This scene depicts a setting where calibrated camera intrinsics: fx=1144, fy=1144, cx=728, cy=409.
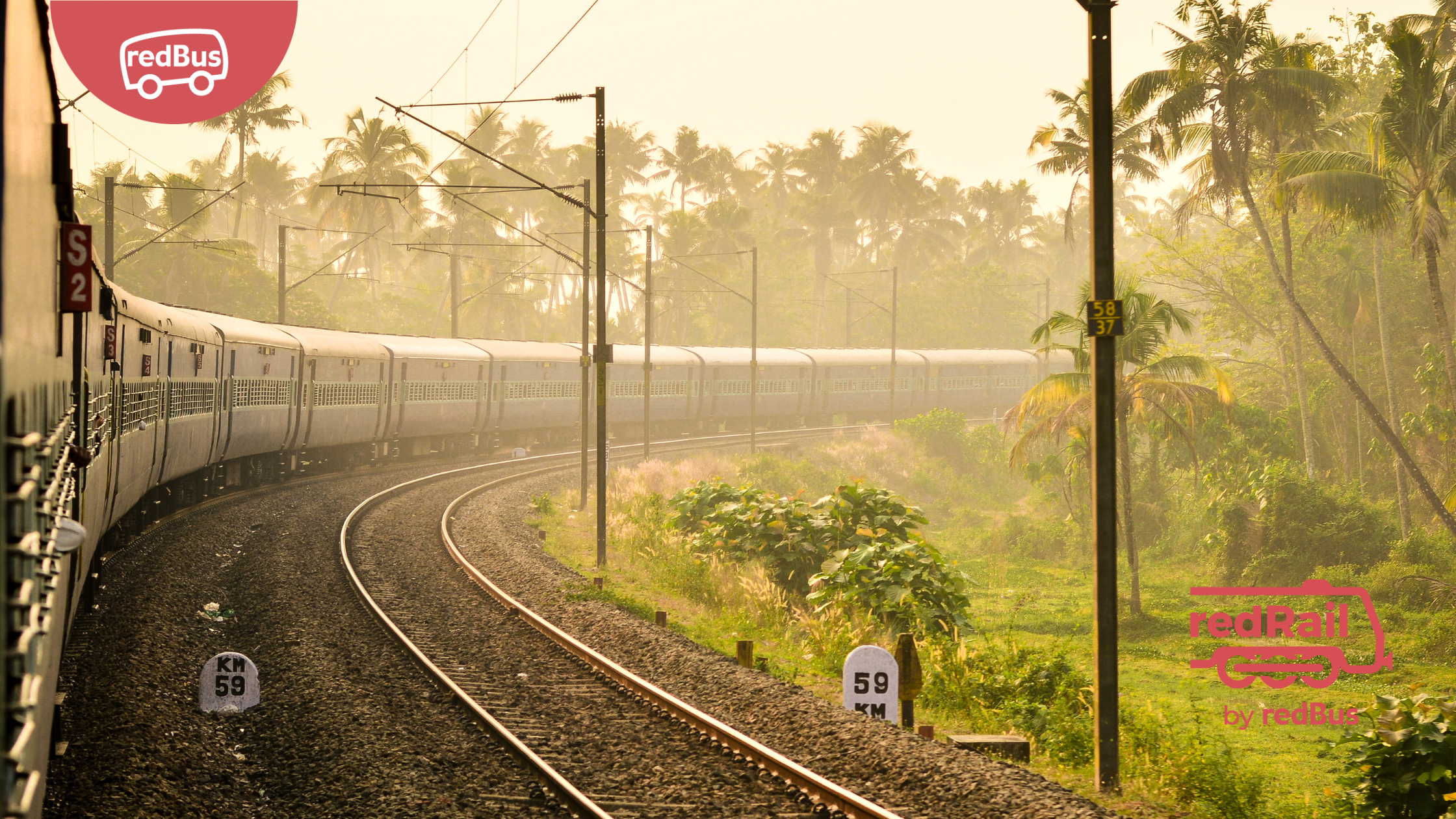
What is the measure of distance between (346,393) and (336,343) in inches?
51.2

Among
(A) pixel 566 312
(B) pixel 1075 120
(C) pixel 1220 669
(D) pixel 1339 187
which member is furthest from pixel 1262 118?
(A) pixel 566 312

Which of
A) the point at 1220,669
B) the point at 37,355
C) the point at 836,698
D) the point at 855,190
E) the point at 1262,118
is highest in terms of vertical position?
the point at 855,190

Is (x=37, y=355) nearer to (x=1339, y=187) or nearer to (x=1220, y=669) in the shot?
(x=1220, y=669)

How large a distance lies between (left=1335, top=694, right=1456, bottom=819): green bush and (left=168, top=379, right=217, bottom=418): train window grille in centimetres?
1664

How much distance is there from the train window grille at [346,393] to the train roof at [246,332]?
1.60 m

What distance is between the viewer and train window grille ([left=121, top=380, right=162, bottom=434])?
13.6 m

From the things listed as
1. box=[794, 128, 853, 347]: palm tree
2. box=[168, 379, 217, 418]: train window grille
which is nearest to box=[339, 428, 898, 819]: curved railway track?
box=[168, 379, 217, 418]: train window grille

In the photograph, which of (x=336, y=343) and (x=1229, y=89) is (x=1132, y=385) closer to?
(x=1229, y=89)

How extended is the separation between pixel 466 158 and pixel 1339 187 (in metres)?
61.5

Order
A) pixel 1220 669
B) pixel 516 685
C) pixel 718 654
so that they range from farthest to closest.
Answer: pixel 1220 669 → pixel 718 654 → pixel 516 685

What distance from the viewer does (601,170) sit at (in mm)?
18766

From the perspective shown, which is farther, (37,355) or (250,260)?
(250,260)

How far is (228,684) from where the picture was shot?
986 cm

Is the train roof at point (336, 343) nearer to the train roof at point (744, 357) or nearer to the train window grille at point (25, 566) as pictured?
the train roof at point (744, 357)
